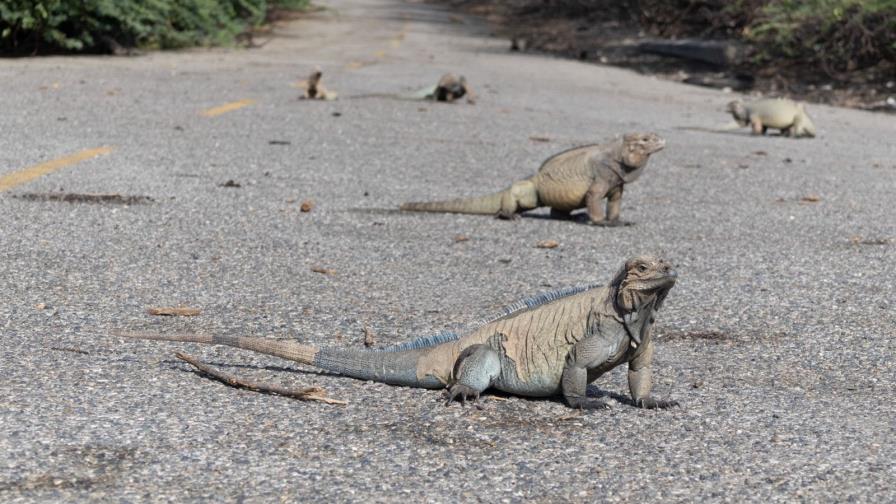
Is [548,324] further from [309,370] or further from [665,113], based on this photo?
[665,113]

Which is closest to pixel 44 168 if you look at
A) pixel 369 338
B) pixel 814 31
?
pixel 369 338

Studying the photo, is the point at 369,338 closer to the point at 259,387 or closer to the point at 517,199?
the point at 259,387

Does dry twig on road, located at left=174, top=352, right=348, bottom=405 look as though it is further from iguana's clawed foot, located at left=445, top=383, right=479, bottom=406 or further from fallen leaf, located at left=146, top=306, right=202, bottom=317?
fallen leaf, located at left=146, top=306, right=202, bottom=317

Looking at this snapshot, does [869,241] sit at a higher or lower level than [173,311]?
lower

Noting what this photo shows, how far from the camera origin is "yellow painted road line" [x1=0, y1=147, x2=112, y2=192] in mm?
8258

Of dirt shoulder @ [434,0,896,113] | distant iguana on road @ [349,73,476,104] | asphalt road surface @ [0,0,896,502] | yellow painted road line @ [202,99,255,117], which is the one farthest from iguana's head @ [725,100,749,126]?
yellow painted road line @ [202,99,255,117]

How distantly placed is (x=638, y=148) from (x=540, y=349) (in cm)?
421

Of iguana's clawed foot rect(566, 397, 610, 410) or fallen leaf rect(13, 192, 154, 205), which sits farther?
fallen leaf rect(13, 192, 154, 205)

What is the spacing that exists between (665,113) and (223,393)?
43.2 feet

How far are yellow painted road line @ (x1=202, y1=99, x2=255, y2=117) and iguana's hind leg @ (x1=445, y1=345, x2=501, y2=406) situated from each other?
9136 millimetres

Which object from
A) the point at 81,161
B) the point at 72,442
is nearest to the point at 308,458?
the point at 72,442

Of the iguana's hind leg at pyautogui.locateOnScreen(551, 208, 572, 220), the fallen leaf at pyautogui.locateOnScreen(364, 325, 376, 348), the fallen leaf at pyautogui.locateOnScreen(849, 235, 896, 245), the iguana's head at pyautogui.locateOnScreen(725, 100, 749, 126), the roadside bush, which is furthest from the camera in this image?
the roadside bush

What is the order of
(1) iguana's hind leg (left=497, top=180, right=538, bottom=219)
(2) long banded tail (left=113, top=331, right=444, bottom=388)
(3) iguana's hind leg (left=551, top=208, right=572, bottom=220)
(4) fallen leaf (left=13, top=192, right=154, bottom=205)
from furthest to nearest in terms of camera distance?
(3) iguana's hind leg (left=551, top=208, right=572, bottom=220), (1) iguana's hind leg (left=497, top=180, right=538, bottom=219), (4) fallen leaf (left=13, top=192, right=154, bottom=205), (2) long banded tail (left=113, top=331, right=444, bottom=388)

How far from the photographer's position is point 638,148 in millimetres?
8422
